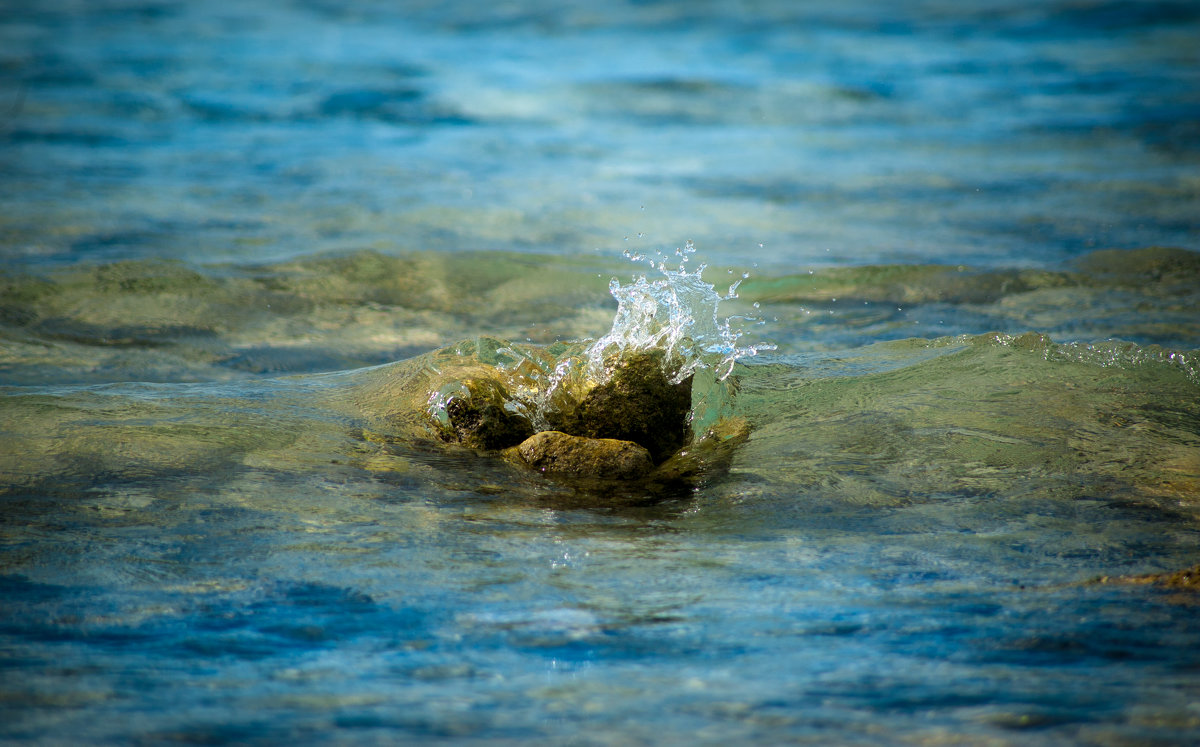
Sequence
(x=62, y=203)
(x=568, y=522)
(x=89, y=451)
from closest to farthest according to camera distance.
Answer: (x=568, y=522), (x=89, y=451), (x=62, y=203)

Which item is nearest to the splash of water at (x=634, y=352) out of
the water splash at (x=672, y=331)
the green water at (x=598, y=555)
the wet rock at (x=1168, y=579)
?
the water splash at (x=672, y=331)

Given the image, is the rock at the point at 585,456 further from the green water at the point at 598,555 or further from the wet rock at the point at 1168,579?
the wet rock at the point at 1168,579

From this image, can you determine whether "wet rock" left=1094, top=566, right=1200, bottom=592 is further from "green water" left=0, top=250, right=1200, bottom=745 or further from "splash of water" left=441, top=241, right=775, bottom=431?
"splash of water" left=441, top=241, right=775, bottom=431

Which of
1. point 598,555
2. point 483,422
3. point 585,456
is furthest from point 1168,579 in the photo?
point 483,422

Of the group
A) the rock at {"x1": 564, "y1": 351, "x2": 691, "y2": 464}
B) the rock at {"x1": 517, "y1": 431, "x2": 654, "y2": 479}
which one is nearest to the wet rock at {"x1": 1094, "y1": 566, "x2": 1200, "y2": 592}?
Result: the rock at {"x1": 517, "y1": 431, "x2": 654, "y2": 479}

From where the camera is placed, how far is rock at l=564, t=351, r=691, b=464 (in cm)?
412

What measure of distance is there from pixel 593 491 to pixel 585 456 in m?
0.22

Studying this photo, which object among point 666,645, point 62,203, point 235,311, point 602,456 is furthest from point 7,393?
point 62,203

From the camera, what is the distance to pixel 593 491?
12.1 ft

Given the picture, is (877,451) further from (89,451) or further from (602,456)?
(89,451)

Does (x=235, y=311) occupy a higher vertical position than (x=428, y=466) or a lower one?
higher

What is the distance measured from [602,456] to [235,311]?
3.69m

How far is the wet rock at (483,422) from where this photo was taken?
163 inches

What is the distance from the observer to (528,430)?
4.19m
